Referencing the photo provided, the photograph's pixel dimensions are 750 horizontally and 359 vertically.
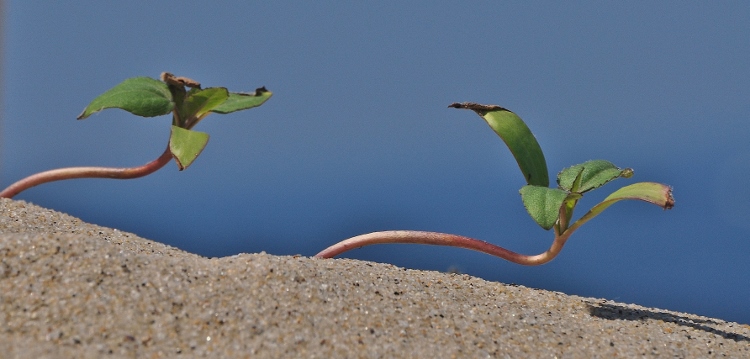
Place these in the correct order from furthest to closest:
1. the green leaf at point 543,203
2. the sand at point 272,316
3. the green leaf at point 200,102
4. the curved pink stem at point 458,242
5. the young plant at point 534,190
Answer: the green leaf at point 200,102 → the curved pink stem at point 458,242 → the young plant at point 534,190 → the green leaf at point 543,203 → the sand at point 272,316

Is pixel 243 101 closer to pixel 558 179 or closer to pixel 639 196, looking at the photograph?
pixel 558 179

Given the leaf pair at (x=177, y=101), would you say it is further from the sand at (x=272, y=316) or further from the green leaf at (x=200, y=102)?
the sand at (x=272, y=316)

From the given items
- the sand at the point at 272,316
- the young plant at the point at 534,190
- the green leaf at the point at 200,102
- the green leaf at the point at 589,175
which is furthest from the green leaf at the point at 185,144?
the green leaf at the point at 589,175

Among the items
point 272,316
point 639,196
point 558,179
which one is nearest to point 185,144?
point 272,316

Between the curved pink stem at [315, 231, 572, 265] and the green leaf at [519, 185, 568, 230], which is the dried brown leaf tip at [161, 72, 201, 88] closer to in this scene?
the curved pink stem at [315, 231, 572, 265]

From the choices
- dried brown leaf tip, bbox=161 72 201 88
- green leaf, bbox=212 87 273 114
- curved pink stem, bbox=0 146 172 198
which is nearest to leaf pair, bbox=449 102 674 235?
green leaf, bbox=212 87 273 114

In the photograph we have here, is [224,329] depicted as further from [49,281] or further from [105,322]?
[49,281]
